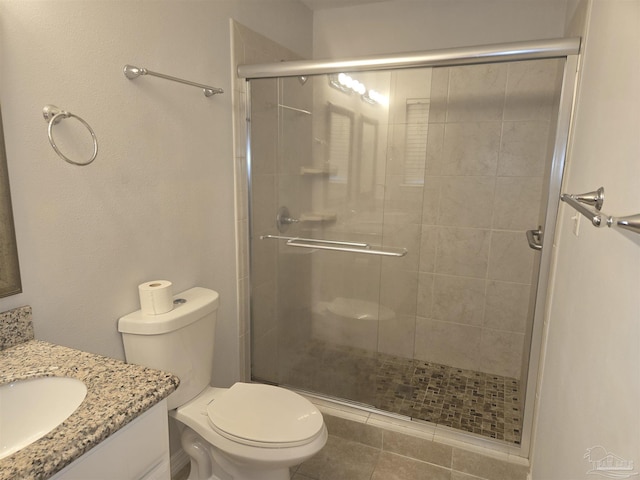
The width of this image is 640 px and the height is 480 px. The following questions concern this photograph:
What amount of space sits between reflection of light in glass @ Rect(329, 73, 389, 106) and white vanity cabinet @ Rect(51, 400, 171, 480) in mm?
1518

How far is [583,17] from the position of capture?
147cm

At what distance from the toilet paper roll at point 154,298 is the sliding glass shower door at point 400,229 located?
0.75m

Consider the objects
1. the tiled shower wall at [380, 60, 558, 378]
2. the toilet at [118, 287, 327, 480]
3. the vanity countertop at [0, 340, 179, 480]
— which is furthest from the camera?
the tiled shower wall at [380, 60, 558, 378]

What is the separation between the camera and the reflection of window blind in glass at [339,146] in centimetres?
198

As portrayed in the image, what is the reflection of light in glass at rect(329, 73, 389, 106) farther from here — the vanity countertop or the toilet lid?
the vanity countertop

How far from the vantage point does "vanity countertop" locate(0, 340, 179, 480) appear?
704 mm

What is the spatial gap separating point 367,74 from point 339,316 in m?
1.22

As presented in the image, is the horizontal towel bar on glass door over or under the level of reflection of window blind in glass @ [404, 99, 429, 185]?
under

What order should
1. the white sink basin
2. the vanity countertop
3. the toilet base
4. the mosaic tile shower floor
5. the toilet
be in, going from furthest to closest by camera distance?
the mosaic tile shower floor → the toilet base → the toilet → the white sink basin → the vanity countertop

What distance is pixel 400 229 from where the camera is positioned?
1.98m

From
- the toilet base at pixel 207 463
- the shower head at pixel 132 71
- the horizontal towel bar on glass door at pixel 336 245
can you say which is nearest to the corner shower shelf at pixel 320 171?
the horizontal towel bar on glass door at pixel 336 245

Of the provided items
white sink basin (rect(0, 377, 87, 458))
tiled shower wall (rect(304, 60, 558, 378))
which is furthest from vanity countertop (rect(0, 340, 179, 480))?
tiled shower wall (rect(304, 60, 558, 378))

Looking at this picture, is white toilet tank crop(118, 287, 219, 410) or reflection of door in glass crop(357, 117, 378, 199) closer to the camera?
white toilet tank crop(118, 287, 219, 410)

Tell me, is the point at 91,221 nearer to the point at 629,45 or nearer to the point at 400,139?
the point at 400,139
